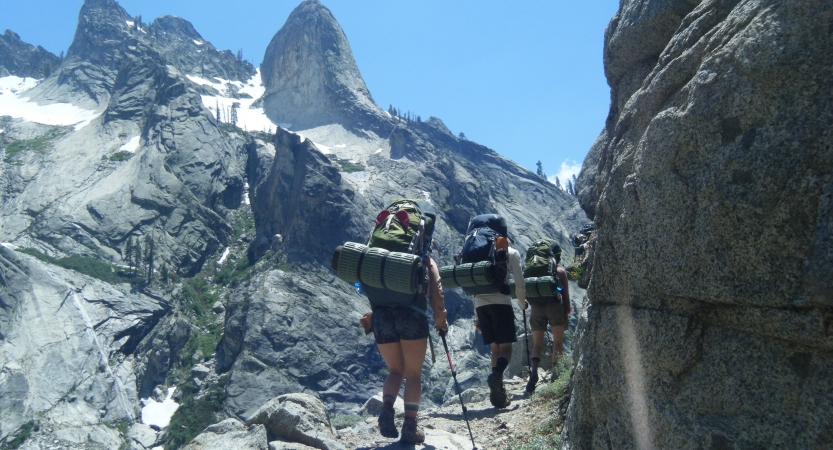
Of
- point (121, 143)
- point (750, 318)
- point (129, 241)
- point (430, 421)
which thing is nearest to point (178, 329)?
point (129, 241)

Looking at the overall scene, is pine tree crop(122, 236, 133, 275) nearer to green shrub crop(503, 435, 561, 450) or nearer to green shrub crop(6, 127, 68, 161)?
green shrub crop(6, 127, 68, 161)

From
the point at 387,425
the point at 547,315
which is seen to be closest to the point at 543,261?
the point at 547,315

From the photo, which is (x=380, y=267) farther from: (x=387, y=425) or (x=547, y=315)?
(x=547, y=315)

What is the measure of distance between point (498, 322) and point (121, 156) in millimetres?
114772

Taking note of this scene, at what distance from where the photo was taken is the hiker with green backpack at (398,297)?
6383 mm

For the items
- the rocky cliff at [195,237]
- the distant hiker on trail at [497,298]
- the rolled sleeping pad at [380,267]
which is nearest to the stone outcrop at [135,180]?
the rocky cliff at [195,237]

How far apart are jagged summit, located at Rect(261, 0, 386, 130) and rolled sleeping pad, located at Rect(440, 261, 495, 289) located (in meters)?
141

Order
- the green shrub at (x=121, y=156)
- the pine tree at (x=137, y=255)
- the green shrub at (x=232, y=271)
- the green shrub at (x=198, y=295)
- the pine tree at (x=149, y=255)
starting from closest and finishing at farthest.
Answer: the pine tree at (x=149, y=255), the pine tree at (x=137, y=255), the green shrub at (x=198, y=295), the green shrub at (x=232, y=271), the green shrub at (x=121, y=156)

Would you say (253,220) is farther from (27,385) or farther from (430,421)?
(430,421)

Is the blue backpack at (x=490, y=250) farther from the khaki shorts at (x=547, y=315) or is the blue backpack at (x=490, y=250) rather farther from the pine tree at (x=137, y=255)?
the pine tree at (x=137, y=255)

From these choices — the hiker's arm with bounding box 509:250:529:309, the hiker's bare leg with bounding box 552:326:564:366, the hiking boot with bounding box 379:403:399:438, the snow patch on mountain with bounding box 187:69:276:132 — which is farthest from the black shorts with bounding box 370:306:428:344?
the snow patch on mountain with bounding box 187:69:276:132

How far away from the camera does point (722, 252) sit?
3.59 metres

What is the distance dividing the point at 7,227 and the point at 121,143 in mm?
29699

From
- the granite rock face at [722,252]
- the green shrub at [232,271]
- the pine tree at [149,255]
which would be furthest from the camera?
the green shrub at [232,271]
